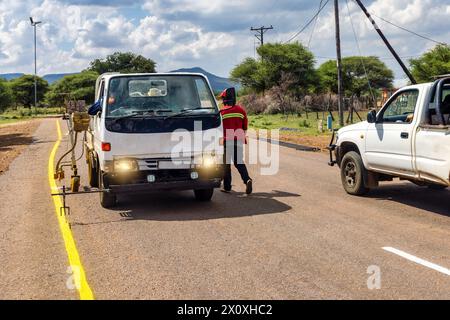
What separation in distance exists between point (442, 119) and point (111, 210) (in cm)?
545

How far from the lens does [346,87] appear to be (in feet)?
274

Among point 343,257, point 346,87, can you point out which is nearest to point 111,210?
point 343,257

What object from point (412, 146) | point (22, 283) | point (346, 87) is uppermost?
point (346, 87)

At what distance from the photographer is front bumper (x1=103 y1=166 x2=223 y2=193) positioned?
28.2 feet

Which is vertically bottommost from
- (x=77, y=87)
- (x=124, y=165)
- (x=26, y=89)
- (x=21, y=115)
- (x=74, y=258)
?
(x=74, y=258)

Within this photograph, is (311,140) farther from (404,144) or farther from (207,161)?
(207,161)

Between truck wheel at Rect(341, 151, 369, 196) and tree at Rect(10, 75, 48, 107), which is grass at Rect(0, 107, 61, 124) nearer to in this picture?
tree at Rect(10, 75, 48, 107)

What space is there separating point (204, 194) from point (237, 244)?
294 centimetres

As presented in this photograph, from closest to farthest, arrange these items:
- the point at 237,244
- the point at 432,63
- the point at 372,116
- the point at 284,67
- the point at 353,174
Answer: the point at 237,244
the point at 372,116
the point at 353,174
the point at 432,63
the point at 284,67

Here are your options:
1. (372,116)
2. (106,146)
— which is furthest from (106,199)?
(372,116)

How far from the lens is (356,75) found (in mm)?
89000

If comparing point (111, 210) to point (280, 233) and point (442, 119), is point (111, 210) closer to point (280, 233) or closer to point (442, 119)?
point (280, 233)

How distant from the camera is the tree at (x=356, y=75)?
7956 cm

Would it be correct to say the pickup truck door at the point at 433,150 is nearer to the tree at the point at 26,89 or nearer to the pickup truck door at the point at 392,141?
the pickup truck door at the point at 392,141
